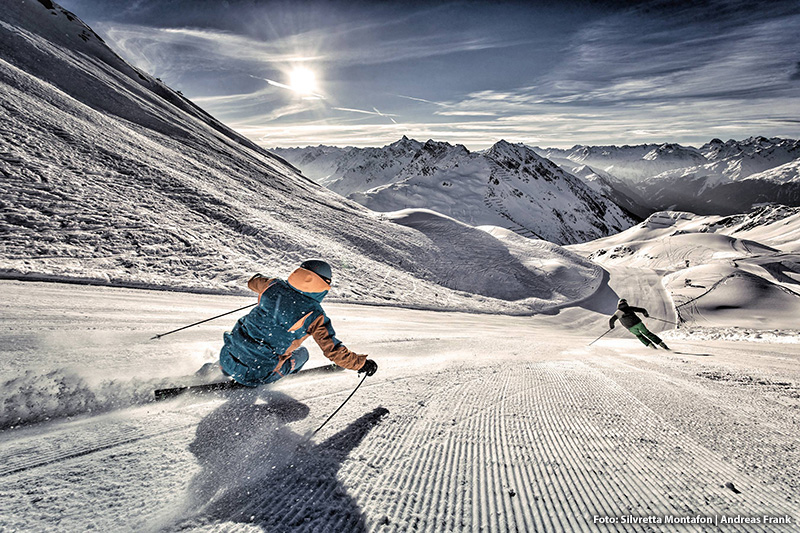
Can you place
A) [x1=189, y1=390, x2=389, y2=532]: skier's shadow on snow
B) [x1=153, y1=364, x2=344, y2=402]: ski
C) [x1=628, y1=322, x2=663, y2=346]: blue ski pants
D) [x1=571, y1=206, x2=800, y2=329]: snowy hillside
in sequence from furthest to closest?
[x1=571, y1=206, x2=800, y2=329]: snowy hillside < [x1=628, y1=322, x2=663, y2=346]: blue ski pants < [x1=153, y1=364, x2=344, y2=402]: ski < [x1=189, y1=390, x2=389, y2=532]: skier's shadow on snow

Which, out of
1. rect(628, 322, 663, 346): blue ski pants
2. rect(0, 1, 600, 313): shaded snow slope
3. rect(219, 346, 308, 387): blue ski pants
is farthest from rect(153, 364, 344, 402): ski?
rect(628, 322, 663, 346): blue ski pants

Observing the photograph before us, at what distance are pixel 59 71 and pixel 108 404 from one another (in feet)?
104

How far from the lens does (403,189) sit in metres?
126

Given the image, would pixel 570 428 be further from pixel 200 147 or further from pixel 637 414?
pixel 200 147

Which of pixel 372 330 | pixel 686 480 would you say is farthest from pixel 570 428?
pixel 372 330

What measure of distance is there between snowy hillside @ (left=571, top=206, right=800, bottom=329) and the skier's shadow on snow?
2296 centimetres

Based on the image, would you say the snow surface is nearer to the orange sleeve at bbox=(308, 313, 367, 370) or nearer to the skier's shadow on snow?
the skier's shadow on snow

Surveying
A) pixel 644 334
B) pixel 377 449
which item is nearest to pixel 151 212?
pixel 377 449

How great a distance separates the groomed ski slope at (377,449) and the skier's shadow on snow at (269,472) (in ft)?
0.04

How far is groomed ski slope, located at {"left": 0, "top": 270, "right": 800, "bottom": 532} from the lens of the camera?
1.88 meters

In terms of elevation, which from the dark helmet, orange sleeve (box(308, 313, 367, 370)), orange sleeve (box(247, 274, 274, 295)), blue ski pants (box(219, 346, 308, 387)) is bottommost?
blue ski pants (box(219, 346, 308, 387))

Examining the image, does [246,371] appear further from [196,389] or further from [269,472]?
[269,472]

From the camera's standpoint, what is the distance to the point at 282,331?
10.6ft

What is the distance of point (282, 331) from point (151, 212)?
9.50 m
